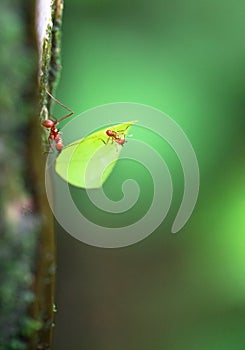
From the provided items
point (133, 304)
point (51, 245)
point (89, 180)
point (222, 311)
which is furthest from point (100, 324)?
point (51, 245)

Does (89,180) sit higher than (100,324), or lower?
higher

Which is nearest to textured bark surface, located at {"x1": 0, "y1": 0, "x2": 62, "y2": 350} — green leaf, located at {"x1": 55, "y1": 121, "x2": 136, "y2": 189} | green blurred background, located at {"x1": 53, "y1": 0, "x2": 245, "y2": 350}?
green leaf, located at {"x1": 55, "y1": 121, "x2": 136, "y2": 189}

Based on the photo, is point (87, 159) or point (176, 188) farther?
point (176, 188)

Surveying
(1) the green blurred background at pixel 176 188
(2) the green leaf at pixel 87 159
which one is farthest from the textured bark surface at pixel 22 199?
(1) the green blurred background at pixel 176 188

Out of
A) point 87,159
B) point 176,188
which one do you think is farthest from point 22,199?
point 176,188

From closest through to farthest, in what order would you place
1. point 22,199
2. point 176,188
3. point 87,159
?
point 22,199, point 87,159, point 176,188

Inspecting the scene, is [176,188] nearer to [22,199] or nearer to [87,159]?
[87,159]

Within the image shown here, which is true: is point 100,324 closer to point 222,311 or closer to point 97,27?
point 222,311
